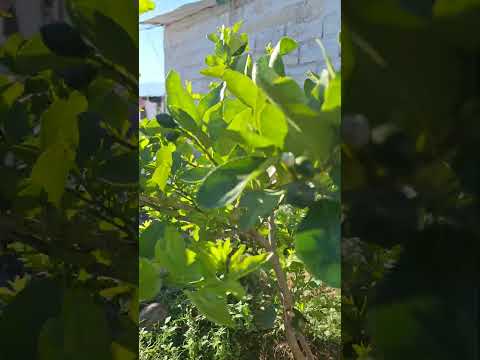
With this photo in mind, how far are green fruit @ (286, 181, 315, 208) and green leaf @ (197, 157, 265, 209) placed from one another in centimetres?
4

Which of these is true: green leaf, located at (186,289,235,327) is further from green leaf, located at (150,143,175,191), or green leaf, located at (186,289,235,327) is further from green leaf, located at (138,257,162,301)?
green leaf, located at (150,143,175,191)

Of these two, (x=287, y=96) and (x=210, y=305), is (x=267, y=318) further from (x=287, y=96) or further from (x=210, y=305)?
(x=287, y=96)

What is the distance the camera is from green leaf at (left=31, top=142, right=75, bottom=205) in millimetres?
516

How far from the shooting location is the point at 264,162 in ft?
1.71

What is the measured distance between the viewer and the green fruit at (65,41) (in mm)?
550

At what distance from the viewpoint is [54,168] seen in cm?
52

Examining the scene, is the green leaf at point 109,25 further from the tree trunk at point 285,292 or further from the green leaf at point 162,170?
the tree trunk at point 285,292

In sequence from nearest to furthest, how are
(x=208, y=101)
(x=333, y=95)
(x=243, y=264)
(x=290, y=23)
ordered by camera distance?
(x=333, y=95), (x=243, y=264), (x=208, y=101), (x=290, y=23)

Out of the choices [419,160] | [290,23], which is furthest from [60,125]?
[290,23]

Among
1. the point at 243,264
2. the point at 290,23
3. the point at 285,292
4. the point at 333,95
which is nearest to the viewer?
the point at 333,95

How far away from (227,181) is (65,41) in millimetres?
242

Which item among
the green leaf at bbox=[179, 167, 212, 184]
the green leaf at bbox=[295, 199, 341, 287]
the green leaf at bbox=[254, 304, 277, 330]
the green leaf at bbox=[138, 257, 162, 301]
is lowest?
the green leaf at bbox=[254, 304, 277, 330]

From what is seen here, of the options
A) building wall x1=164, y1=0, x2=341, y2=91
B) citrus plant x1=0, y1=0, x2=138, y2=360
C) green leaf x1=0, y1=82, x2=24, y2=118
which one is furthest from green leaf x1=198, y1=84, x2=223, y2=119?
building wall x1=164, y1=0, x2=341, y2=91


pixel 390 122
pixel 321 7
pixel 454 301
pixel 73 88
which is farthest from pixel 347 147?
pixel 321 7
